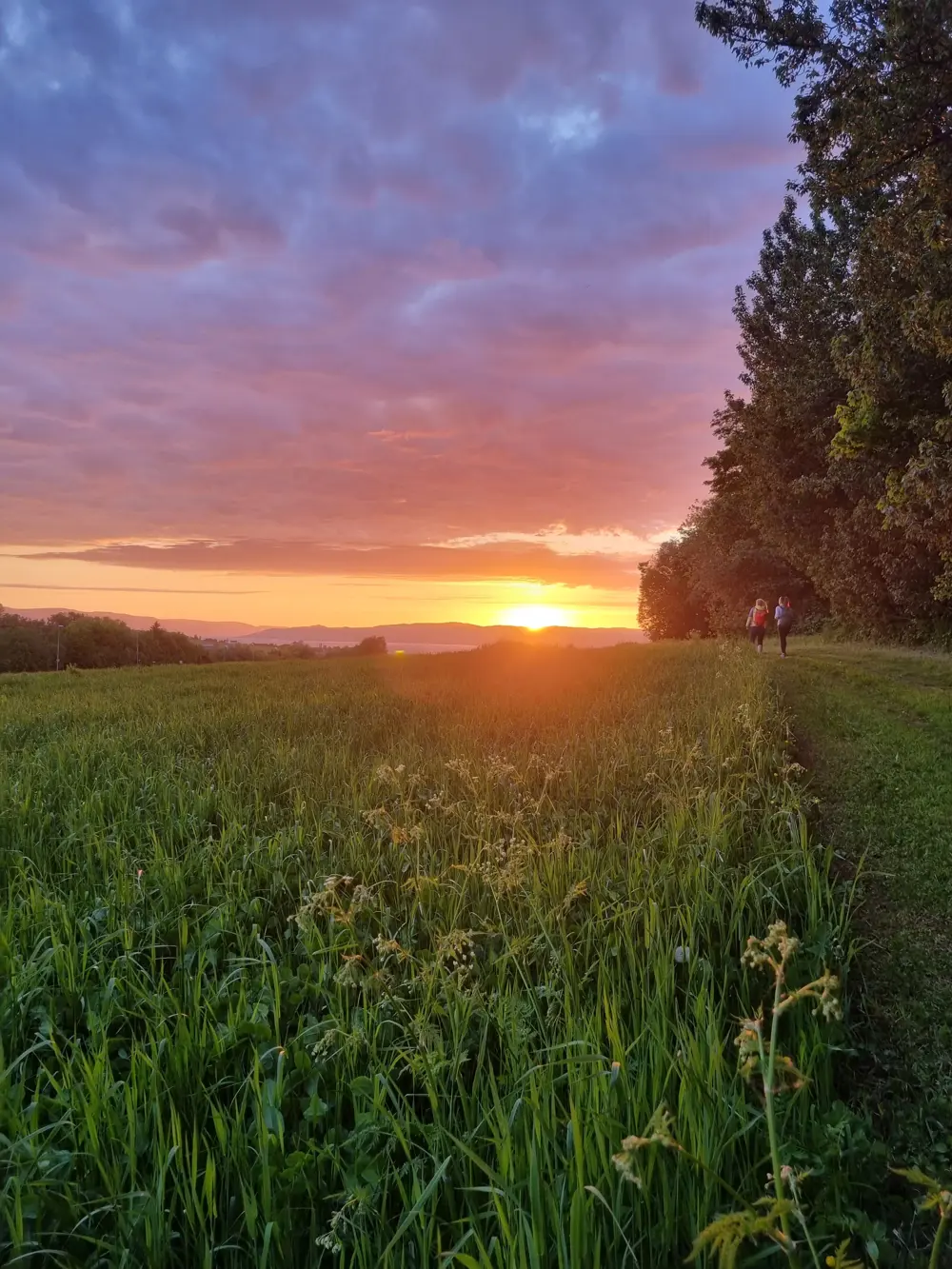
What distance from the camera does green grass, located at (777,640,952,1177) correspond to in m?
3.34

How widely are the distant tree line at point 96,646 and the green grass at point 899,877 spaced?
31.5 metres

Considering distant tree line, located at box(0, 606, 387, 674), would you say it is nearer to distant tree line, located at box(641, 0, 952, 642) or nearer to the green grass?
distant tree line, located at box(641, 0, 952, 642)

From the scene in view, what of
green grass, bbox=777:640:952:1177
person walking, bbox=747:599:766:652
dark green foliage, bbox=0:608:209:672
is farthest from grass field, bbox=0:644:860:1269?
dark green foliage, bbox=0:608:209:672

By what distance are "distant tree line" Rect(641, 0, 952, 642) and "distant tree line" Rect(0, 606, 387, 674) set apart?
22101mm

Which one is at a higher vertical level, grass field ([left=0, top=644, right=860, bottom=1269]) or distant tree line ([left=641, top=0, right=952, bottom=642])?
distant tree line ([left=641, top=0, right=952, bottom=642])

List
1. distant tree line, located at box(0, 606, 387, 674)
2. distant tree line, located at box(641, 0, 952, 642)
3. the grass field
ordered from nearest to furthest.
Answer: the grass field, distant tree line, located at box(641, 0, 952, 642), distant tree line, located at box(0, 606, 387, 674)

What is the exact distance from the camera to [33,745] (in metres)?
10.0

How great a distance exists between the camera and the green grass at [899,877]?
11.0 feet

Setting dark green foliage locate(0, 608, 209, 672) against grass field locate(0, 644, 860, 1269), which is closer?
grass field locate(0, 644, 860, 1269)

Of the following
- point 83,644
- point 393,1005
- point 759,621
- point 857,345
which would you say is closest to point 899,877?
point 393,1005

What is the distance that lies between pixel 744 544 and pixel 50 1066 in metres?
37.4

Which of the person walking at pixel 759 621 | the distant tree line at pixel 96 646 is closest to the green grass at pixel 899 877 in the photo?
the person walking at pixel 759 621

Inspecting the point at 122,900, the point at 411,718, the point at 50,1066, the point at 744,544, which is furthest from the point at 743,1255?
the point at 744,544

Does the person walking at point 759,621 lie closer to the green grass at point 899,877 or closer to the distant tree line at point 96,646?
the green grass at point 899,877
